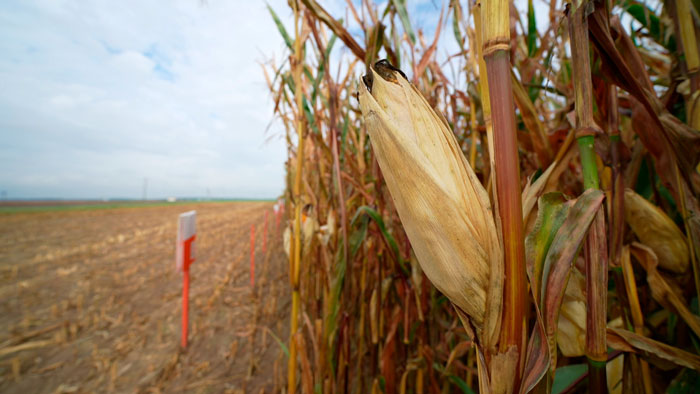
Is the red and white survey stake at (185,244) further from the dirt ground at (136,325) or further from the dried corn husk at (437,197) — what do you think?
the dried corn husk at (437,197)

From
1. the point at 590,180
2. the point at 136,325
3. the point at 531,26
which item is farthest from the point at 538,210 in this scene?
the point at 136,325

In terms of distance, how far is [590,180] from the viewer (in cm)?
24

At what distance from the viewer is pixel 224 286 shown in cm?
251

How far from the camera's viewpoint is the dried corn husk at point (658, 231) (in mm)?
392

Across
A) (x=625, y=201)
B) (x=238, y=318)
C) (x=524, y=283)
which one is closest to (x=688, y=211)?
(x=625, y=201)

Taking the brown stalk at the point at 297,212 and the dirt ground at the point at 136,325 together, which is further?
the dirt ground at the point at 136,325

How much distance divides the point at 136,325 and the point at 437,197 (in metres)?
2.36

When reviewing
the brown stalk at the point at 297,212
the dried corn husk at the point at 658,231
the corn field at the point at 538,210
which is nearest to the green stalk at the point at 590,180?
the corn field at the point at 538,210

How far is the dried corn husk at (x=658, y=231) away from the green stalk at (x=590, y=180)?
236 mm

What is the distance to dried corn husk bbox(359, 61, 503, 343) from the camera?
0.62ft

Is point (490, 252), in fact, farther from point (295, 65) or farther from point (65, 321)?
point (65, 321)

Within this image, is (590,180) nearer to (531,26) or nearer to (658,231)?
(658,231)

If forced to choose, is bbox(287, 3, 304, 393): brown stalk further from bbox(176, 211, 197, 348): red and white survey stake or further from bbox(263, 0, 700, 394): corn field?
bbox(176, 211, 197, 348): red and white survey stake

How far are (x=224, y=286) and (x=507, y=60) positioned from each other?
108 inches
